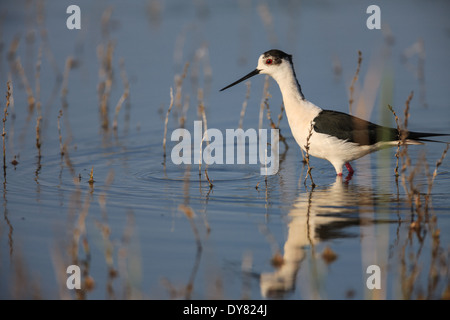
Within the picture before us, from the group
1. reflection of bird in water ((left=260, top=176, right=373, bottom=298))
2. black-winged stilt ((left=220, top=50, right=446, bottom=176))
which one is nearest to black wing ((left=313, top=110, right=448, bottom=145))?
black-winged stilt ((left=220, top=50, right=446, bottom=176))

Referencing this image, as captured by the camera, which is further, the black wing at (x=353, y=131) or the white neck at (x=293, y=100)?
the white neck at (x=293, y=100)

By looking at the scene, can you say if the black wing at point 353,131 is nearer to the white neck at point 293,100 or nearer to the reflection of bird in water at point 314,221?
the white neck at point 293,100

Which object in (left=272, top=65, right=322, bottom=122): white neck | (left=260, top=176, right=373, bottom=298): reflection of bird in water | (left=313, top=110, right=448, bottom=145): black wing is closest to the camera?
(left=260, top=176, right=373, bottom=298): reflection of bird in water

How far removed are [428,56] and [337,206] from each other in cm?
710

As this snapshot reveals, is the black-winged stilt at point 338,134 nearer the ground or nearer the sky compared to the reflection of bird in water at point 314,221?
nearer the sky

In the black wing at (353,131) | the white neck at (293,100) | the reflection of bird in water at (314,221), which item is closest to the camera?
the reflection of bird in water at (314,221)

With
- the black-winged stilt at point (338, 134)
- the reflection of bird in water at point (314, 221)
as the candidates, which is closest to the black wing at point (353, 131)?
the black-winged stilt at point (338, 134)

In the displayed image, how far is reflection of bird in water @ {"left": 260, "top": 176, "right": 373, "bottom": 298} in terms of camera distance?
4684mm

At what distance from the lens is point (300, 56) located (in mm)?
12297

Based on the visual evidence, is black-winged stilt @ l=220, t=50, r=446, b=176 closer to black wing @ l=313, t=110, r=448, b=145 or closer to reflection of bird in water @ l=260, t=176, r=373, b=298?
black wing @ l=313, t=110, r=448, b=145

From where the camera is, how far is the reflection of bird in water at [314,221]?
4684 mm
